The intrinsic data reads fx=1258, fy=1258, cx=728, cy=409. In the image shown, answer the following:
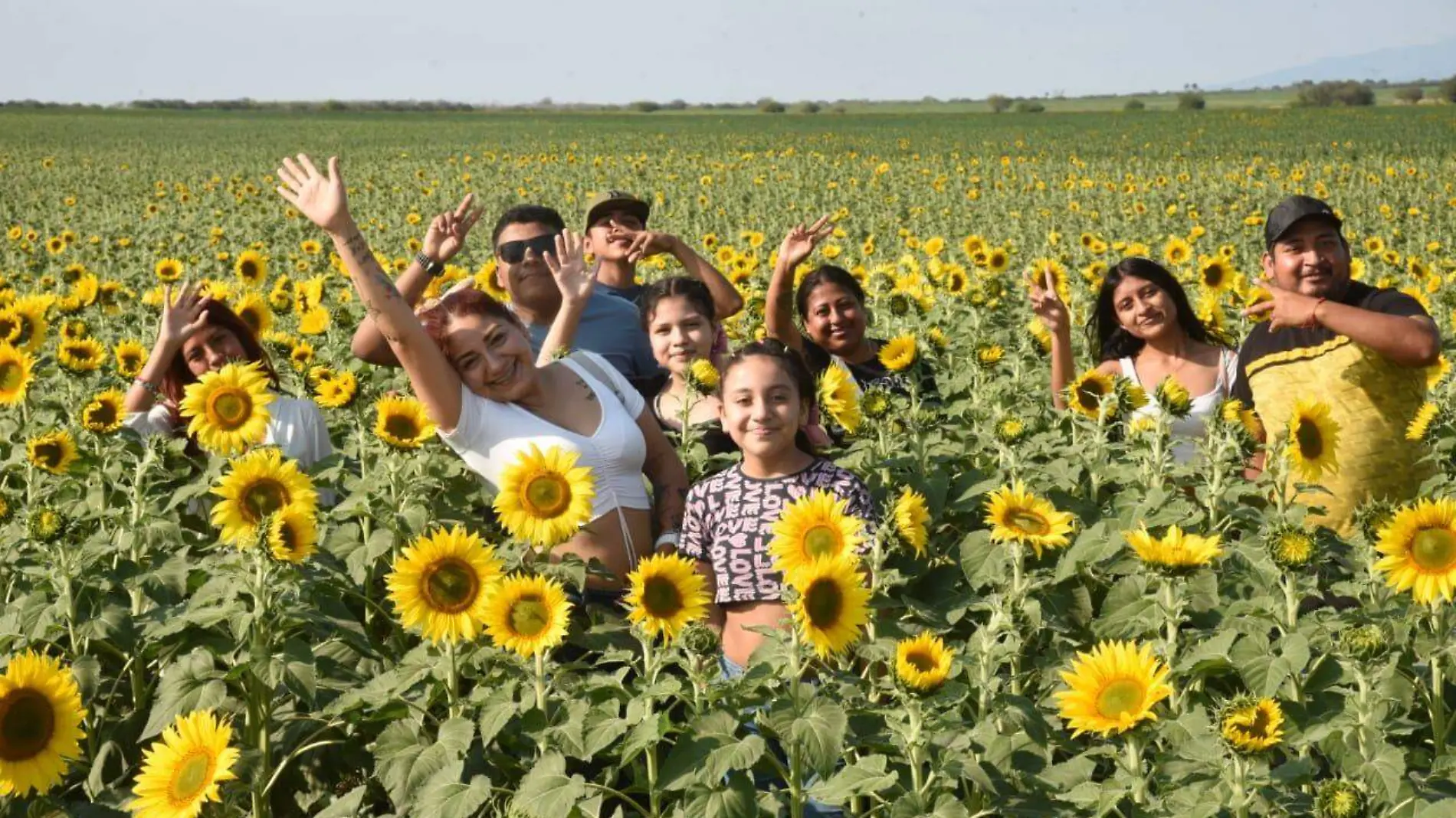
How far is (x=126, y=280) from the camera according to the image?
1172cm

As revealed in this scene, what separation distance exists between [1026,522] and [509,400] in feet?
5.44

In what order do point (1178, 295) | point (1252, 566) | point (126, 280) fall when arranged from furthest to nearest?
point (126, 280), point (1178, 295), point (1252, 566)

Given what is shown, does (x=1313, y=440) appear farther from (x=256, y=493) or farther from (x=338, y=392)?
(x=338, y=392)

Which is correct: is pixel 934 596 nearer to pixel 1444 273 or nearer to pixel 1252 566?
pixel 1252 566

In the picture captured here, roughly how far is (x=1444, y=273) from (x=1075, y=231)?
6.43 meters

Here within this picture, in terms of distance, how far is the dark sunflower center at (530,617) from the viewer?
2.67m

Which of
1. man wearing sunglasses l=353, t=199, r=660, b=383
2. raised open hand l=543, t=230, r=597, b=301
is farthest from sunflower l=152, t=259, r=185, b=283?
raised open hand l=543, t=230, r=597, b=301

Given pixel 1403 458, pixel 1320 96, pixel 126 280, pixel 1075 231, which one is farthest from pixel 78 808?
pixel 1320 96

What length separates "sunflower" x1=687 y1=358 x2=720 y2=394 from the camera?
4.44 metres

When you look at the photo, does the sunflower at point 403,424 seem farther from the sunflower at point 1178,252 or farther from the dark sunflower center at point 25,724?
the sunflower at point 1178,252

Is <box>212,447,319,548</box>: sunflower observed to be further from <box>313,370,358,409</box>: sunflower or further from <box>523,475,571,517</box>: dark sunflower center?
<box>313,370,358,409</box>: sunflower

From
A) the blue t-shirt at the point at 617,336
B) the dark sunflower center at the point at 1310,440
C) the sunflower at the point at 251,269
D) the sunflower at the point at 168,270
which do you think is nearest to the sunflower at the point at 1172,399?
the dark sunflower center at the point at 1310,440

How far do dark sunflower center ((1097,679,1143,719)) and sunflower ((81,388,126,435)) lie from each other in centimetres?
322

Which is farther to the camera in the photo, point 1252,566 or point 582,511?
point 1252,566
